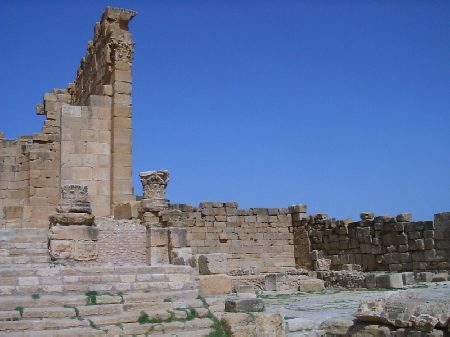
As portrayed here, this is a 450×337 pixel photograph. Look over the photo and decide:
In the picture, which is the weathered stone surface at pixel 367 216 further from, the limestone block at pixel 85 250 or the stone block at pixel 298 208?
the limestone block at pixel 85 250

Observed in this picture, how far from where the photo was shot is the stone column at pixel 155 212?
1247cm

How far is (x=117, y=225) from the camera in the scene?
12945 millimetres

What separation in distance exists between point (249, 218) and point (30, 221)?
25.9 ft

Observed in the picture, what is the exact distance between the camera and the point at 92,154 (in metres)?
15.3

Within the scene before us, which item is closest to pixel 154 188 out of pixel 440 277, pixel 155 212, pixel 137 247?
pixel 155 212

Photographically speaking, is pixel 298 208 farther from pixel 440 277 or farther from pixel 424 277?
pixel 440 277

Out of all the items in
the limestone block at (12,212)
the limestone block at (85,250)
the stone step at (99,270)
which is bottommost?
the stone step at (99,270)

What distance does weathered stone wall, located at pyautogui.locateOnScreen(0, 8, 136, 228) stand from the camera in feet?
49.8

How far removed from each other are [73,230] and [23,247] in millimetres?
989

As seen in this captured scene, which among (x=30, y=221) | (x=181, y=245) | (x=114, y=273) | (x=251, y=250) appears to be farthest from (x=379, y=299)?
(x=251, y=250)

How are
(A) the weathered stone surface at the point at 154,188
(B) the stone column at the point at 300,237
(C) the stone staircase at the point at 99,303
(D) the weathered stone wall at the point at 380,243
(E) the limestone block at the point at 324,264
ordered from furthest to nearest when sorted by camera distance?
(B) the stone column at the point at 300,237
(E) the limestone block at the point at 324,264
(D) the weathered stone wall at the point at 380,243
(A) the weathered stone surface at the point at 154,188
(C) the stone staircase at the point at 99,303

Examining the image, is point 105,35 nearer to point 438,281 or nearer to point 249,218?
point 249,218

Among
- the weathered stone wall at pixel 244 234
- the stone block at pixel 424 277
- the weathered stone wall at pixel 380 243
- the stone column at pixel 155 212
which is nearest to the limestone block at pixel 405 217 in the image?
the weathered stone wall at pixel 380 243

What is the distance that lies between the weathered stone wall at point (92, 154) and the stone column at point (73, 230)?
3474 millimetres
